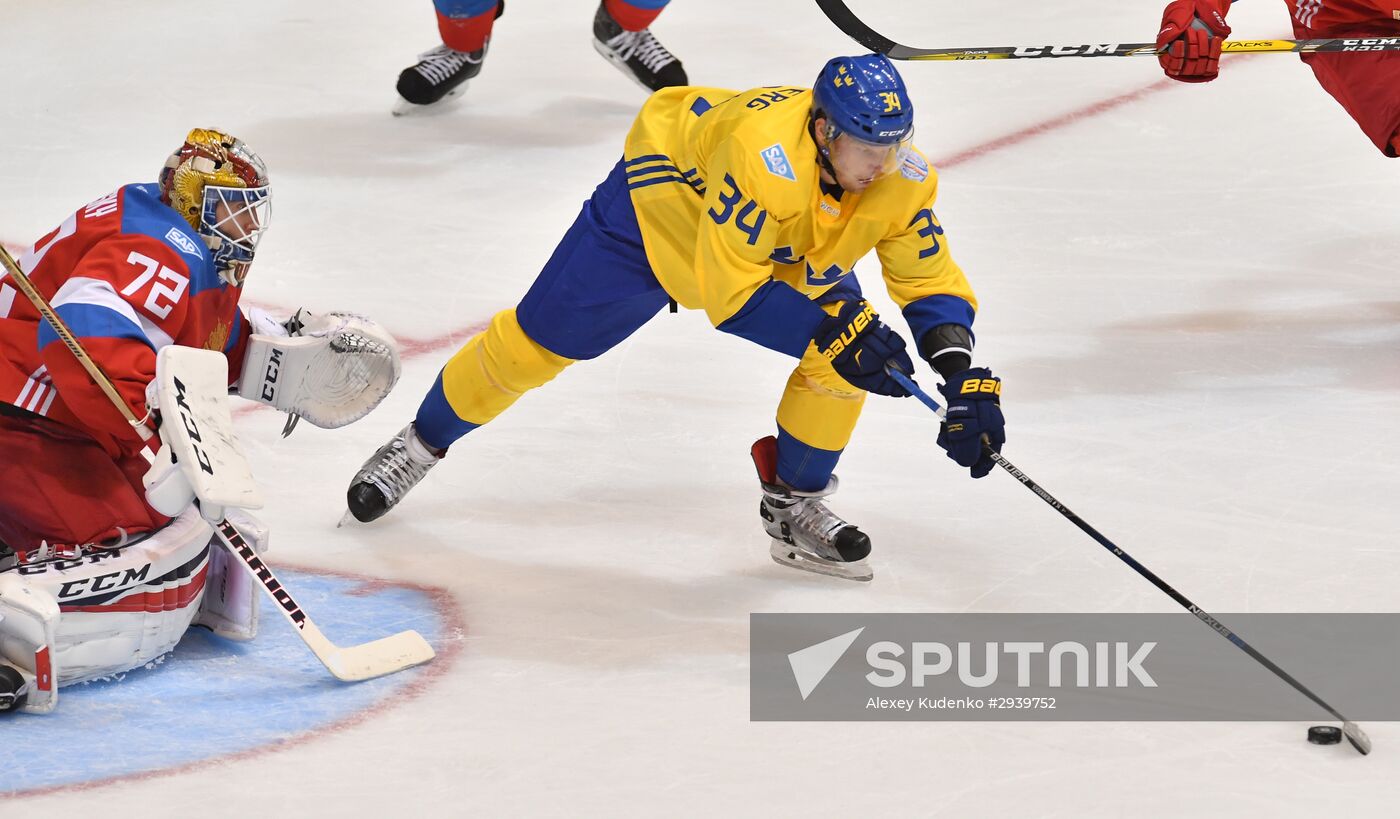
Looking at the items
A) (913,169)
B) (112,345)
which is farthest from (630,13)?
(112,345)

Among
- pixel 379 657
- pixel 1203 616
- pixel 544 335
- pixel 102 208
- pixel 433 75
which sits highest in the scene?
pixel 102 208

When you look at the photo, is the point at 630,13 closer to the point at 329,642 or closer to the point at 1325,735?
the point at 329,642

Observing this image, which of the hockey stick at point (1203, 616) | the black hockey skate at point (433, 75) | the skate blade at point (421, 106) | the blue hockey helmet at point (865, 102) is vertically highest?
the blue hockey helmet at point (865, 102)

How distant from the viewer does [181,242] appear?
123 inches

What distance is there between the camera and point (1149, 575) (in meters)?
3.14

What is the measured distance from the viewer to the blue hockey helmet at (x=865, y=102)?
10.2ft

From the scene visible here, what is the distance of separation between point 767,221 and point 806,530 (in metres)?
0.76

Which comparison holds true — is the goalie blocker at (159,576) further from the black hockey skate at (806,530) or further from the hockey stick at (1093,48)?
the hockey stick at (1093,48)

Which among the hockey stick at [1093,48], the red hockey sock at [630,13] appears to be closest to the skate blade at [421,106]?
the red hockey sock at [630,13]

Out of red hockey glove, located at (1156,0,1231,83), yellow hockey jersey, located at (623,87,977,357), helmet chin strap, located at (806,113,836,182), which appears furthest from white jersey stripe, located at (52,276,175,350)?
red hockey glove, located at (1156,0,1231,83)

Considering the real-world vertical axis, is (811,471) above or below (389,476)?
above

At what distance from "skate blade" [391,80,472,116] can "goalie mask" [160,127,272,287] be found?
3.31 meters

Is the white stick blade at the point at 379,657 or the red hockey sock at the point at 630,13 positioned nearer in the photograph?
the white stick blade at the point at 379,657

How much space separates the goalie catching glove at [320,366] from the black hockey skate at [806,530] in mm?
787
